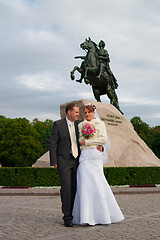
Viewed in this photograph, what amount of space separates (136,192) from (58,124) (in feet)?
21.3

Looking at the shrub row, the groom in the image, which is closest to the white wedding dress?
the groom

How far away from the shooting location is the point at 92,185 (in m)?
5.37

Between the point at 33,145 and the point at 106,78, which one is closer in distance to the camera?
the point at 106,78

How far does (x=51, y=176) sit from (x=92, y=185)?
8.12 m

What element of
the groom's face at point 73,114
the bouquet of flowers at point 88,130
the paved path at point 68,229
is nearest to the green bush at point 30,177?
the paved path at point 68,229

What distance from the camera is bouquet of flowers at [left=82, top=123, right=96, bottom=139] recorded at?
5.54 meters

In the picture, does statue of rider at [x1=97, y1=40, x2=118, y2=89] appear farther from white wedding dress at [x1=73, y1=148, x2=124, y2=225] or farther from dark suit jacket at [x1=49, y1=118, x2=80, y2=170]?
white wedding dress at [x1=73, y1=148, x2=124, y2=225]

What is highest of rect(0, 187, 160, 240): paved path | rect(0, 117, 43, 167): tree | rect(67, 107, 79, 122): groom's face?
rect(0, 117, 43, 167): tree

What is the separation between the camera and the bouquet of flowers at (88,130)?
5535mm

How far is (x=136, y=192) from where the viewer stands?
11.3 meters

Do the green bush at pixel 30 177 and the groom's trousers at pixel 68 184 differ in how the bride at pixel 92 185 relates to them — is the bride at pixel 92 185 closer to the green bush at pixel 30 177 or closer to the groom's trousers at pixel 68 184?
the groom's trousers at pixel 68 184

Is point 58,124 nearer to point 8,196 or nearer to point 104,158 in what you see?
point 104,158

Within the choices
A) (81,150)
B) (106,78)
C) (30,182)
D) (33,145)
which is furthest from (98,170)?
(33,145)

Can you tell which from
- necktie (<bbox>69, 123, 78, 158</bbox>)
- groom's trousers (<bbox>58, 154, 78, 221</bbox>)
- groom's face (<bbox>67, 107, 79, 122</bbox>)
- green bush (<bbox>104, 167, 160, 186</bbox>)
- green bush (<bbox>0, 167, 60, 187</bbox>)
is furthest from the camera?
green bush (<bbox>104, 167, 160, 186</bbox>)
